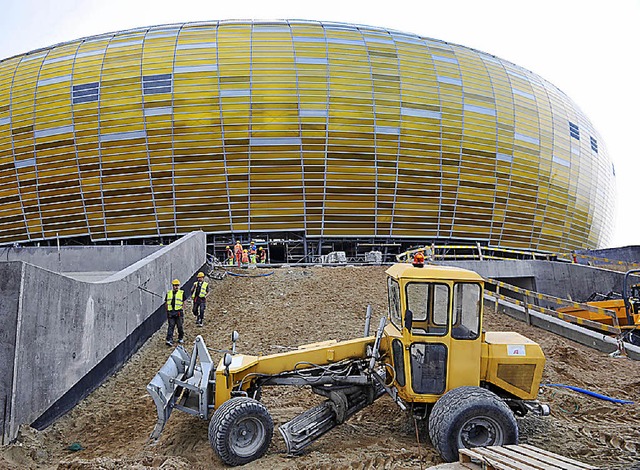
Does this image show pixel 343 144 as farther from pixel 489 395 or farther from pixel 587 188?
pixel 489 395

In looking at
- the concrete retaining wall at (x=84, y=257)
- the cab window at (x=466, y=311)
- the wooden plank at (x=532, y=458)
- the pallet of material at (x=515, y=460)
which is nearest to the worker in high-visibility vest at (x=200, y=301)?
the concrete retaining wall at (x=84, y=257)

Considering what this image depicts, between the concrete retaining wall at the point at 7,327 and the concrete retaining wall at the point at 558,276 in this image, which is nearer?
the concrete retaining wall at the point at 7,327

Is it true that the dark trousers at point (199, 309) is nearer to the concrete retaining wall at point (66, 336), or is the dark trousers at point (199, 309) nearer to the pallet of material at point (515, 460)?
the concrete retaining wall at point (66, 336)

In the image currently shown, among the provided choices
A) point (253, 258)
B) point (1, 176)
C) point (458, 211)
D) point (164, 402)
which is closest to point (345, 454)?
point (164, 402)

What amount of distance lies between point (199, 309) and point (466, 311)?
362 inches

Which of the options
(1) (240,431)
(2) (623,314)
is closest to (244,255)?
(2) (623,314)

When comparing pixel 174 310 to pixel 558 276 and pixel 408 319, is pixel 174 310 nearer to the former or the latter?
pixel 408 319

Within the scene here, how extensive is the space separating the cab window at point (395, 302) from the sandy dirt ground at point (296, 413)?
139 centimetres

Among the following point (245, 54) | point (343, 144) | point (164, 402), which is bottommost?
Answer: point (164, 402)

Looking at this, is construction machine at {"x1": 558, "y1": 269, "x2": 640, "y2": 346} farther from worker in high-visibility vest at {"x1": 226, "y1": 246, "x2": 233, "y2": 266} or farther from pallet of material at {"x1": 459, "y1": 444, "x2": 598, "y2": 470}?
worker in high-visibility vest at {"x1": 226, "y1": 246, "x2": 233, "y2": 266}

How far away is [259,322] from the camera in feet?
45.4

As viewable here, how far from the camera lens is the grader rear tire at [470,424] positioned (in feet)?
18.5

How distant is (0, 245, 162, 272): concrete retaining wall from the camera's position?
19.3 metres

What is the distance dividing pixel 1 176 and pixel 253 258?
1487 cm
